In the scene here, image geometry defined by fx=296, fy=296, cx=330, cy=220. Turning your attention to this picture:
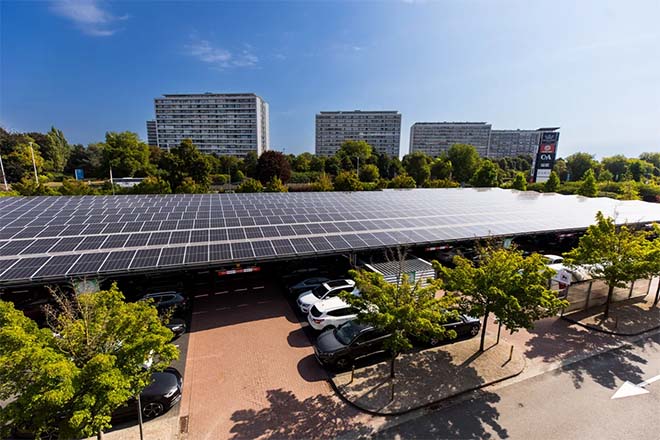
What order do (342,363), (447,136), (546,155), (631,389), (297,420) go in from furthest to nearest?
1. (447,136)
2. (546,155)
3. (342,363)
4. (631,389)
5. (297,420)

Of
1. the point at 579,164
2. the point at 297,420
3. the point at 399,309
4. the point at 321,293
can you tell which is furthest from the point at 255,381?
the point at 579,164

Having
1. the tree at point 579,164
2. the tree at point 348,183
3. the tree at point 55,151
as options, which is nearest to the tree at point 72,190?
the tree at point 348,183

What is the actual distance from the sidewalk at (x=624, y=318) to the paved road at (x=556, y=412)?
2.87 m

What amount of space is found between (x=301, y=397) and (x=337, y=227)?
10985 mm

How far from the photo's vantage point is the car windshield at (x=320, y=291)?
49.1ft

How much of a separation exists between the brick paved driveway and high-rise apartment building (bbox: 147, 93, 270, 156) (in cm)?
12534

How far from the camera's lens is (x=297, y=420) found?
840cm

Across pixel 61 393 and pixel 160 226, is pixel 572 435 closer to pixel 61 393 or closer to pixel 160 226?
pixel 61 393

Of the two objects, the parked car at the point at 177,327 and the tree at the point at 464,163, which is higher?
the tree at the point at 464,163

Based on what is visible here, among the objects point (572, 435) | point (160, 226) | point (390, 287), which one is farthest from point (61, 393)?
point (160, 226)

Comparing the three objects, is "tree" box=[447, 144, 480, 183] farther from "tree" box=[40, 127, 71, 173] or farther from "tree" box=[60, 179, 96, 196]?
"tree" box=[40, 127, 71, 173]

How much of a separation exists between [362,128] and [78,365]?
160448mm

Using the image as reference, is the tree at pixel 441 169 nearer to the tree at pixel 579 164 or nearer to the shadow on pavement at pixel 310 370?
the tree at pixel 579 164

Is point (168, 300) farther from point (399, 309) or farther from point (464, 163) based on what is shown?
point (464, 163)
